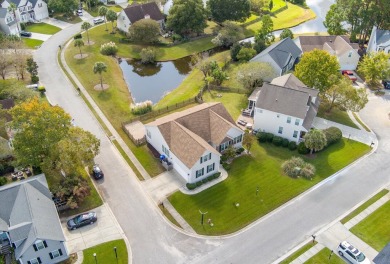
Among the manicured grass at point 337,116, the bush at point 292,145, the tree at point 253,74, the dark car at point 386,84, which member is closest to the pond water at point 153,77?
the tree at point 253,74

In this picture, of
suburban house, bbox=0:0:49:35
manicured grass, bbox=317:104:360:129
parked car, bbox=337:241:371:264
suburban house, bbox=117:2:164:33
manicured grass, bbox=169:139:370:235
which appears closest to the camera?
parked car, bbox=337:241:371:264

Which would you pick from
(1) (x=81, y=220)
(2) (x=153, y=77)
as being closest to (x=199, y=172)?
(1) (x=81, y=220)

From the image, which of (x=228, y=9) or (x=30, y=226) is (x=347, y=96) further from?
(x=30, y=226)

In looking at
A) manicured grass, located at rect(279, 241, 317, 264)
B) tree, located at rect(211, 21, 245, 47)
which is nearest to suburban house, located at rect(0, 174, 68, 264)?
manicured grass, located at rect(279, 241, 317, 264)

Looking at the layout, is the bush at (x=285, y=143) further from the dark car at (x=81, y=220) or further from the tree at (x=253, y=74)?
the dark car at (x=81, y=220)

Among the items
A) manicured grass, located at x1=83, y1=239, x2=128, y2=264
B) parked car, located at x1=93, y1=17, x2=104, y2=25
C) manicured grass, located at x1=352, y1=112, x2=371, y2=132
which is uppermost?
parked car, located at x1=93, y1=17, x2=104, y2=25

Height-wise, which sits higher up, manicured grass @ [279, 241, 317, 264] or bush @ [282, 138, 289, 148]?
bush @ [282, 138, 289, 148]

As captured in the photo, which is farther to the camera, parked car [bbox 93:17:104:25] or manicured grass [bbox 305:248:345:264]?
parked car [bbox 93:17:104:25]

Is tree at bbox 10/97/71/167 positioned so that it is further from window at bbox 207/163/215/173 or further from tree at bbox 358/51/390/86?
tree at bbox 358/51/390/86
